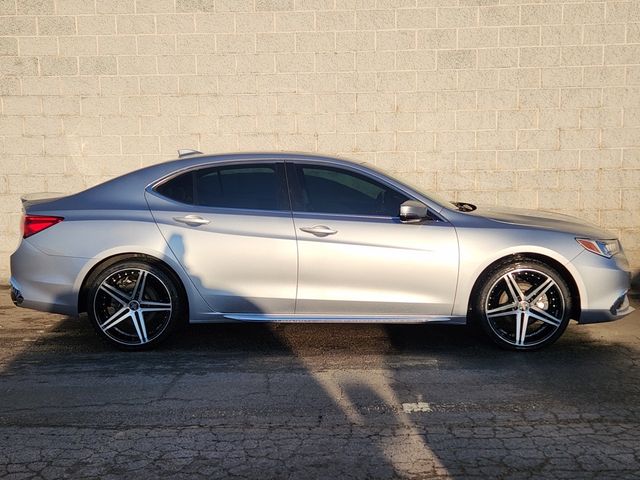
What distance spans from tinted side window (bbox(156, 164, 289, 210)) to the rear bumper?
931 mm

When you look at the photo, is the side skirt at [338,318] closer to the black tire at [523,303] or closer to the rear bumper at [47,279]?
the black tire at [523,303]

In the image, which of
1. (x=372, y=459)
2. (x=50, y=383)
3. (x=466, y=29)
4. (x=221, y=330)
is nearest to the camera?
(x=372, y=459)

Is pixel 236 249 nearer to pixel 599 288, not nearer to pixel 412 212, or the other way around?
pixel 412 212

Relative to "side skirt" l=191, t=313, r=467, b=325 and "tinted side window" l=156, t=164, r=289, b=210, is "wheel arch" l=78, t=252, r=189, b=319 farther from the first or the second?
"tinted side window" l=156, t=164, r=289, b=210

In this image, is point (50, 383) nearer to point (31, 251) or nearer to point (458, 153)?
point (31, 251)

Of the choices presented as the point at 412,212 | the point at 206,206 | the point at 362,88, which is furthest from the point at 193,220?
the point at 362,88

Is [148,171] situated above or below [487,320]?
above

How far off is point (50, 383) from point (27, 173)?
14.4 ft

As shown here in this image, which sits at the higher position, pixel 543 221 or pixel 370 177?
pixel 370 177

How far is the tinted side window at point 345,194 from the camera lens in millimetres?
6445

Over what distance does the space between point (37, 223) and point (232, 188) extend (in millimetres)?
1558

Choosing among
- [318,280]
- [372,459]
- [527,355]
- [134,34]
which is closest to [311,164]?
[318,280]

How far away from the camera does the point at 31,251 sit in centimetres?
643

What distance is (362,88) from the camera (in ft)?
30.0
